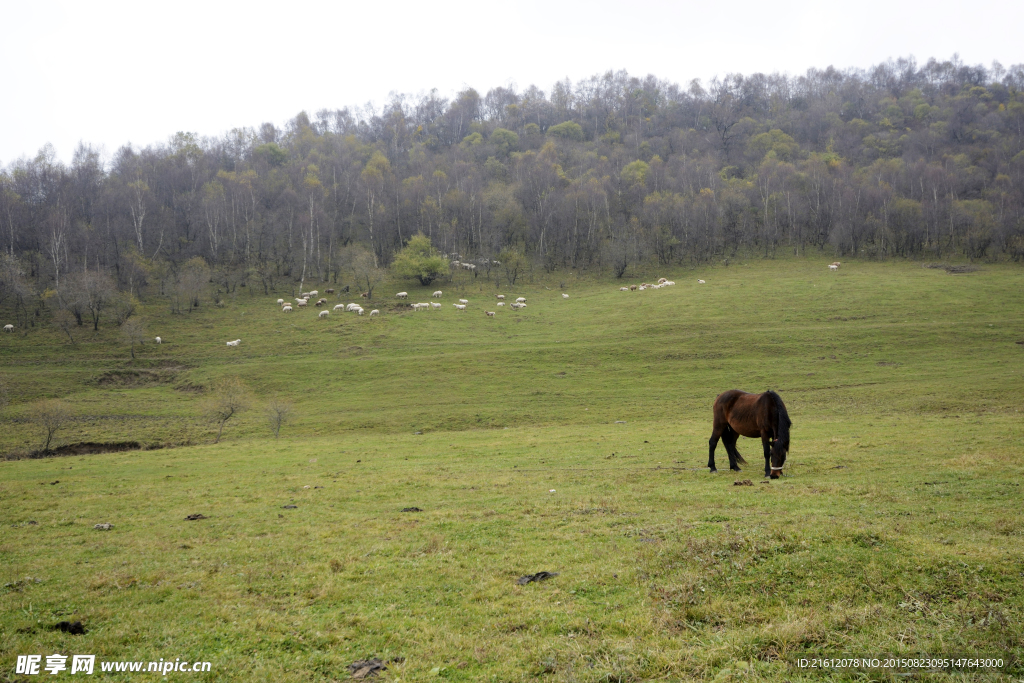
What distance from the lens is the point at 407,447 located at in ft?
96.8

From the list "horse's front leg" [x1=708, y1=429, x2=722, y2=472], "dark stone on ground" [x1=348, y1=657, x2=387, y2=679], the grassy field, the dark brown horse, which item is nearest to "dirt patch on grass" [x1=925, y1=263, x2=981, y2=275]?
the grassy field

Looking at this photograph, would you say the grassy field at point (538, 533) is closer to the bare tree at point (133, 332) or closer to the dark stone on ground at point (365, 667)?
the dark stone on ground at point (365, 667)

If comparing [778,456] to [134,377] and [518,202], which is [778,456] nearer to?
[134,377]

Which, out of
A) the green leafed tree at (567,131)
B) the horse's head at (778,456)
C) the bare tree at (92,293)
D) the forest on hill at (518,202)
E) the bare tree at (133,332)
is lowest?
the horse's head at (778,456)

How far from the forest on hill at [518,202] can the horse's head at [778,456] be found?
3020 inches

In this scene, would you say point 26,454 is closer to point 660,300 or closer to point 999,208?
point 660,300

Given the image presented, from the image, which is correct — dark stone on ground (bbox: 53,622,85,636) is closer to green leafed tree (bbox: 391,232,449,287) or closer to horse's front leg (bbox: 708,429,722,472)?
horse's front leg (bbox: 708,429,722,472)

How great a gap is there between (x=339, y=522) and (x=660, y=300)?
62.8 meters

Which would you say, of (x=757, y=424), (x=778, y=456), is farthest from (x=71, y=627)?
(x=757, y=424)

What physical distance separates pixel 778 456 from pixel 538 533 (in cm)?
928

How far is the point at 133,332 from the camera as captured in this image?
58.8 m

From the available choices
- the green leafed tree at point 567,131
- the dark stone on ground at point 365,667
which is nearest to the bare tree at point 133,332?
the dark stone on ground at point 365,667

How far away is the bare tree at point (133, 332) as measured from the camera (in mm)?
58781

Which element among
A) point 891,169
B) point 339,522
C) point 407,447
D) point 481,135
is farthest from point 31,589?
point 481,135
